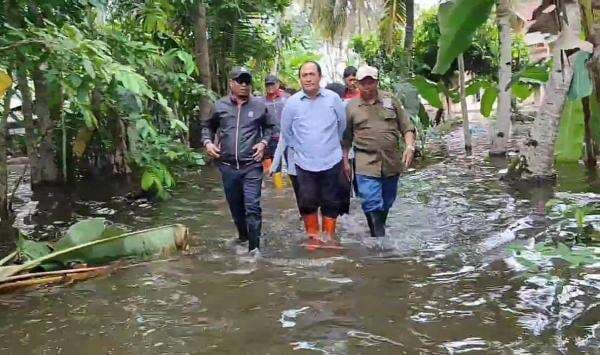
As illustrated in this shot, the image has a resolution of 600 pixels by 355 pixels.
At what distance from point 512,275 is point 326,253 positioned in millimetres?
1775

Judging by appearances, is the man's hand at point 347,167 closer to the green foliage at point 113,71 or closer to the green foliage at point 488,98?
the green foliage at point 113,71

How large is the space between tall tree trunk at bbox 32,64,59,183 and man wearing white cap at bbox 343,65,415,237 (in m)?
4.69

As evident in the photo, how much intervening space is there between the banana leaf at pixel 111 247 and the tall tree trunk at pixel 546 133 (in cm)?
460

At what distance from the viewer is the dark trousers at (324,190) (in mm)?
6730

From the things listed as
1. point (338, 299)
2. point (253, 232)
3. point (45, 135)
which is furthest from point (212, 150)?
point (45, 135)

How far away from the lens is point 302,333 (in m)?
4.34

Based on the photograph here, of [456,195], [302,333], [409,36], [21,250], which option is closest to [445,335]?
[302,333]

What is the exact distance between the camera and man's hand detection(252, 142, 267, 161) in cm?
654

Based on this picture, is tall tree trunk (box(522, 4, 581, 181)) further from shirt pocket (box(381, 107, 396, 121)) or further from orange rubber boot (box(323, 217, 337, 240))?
orange rubber boot (box(323, 217, 337, 240))

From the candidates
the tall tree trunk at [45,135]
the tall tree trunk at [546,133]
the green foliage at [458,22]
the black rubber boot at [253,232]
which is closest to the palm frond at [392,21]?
the tall tree trunk at [546,133]

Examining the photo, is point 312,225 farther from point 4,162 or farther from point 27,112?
point 27,112

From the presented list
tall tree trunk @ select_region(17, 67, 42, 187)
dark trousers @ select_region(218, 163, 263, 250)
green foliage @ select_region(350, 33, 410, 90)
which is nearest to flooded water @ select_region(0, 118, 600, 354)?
dark trousers @ select_region(218, 163, 263, 250)

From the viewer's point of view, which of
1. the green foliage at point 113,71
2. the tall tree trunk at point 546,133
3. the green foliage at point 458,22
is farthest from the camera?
the tall tree trunk at point 546,133

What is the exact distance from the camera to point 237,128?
6613 millimetres
